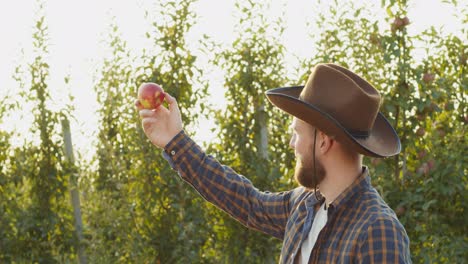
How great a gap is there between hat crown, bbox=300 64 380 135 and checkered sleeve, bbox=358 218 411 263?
0.34 meters

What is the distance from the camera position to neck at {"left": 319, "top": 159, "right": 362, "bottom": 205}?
2895mm

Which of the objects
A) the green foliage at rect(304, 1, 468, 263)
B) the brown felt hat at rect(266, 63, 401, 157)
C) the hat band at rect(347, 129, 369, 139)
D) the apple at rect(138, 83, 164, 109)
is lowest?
the green foliage at rect(304, 1, 468, 263)

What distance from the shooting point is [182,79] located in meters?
5.84

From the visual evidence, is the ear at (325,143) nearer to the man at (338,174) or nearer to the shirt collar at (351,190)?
the man at (338,174)

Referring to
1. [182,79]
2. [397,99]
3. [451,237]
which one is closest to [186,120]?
[182,79]

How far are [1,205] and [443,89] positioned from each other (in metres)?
2.84

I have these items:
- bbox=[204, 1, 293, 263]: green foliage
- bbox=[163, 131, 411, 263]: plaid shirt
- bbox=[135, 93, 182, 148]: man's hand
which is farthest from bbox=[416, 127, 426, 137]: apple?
bbox=[135, 93, 182, 148]: man's hand

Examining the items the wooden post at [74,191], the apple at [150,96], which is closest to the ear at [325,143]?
the apple at [150,96]

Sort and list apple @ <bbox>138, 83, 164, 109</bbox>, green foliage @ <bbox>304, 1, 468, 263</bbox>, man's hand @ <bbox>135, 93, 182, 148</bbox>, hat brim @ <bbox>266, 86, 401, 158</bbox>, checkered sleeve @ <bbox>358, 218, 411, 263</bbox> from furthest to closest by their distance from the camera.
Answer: green foliage @ <bbox>304, 1, 468, 263</bbox>
apple @ <bbox>138, 83, 164, 109</bbox>
man's hand @ <bbox>135, 93, 182, 148</bbox>
hat brim @ <bbox>266, 86, 401, 158</bbox>
checkered sleeve @ <bbox>358, 218, 411, 263</bbox>

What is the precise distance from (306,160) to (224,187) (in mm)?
508

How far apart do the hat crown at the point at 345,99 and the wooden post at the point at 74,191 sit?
3.70 meters

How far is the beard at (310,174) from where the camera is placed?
2889 millimetres

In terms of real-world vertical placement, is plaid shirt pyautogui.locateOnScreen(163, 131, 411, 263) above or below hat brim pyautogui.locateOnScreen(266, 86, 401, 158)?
below

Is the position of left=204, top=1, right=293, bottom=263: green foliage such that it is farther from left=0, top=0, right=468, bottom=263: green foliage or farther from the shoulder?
the shoulder
